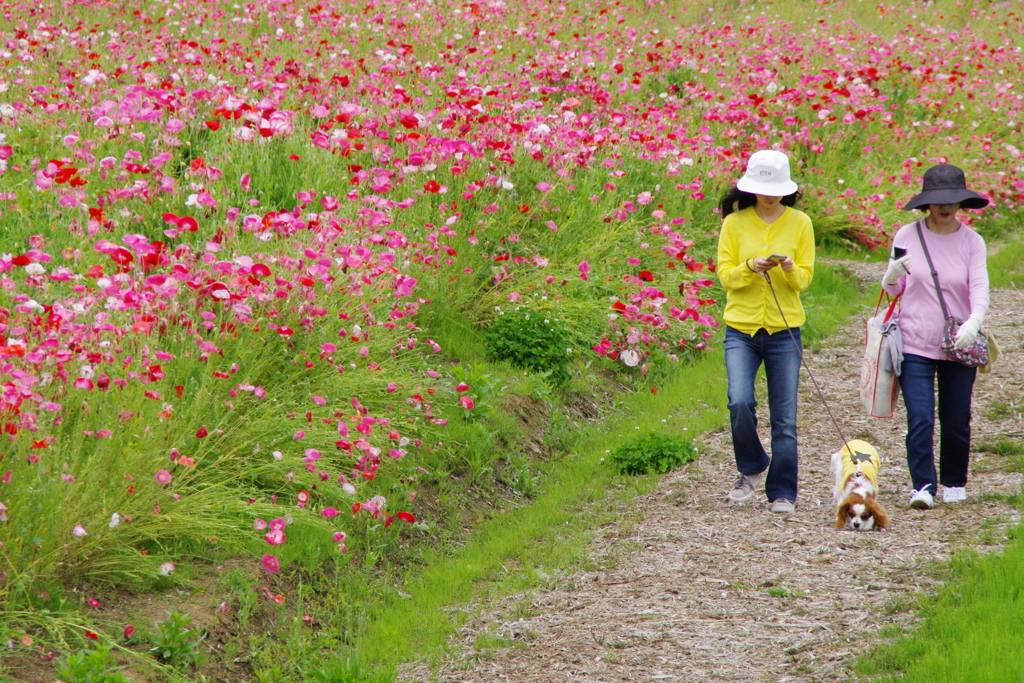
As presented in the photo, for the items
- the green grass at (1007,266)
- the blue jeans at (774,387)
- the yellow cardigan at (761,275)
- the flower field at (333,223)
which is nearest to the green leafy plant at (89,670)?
the flower field at (333,223)

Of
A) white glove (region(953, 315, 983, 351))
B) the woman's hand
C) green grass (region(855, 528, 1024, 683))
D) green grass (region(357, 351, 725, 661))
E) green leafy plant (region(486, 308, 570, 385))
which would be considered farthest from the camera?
green leafy plant (region(486, 308, 570, 385))

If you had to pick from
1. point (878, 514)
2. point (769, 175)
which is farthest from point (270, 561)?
point (769, 175)

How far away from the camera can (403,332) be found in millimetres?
5988

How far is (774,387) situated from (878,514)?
2.56 ft

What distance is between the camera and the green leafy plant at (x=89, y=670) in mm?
3201

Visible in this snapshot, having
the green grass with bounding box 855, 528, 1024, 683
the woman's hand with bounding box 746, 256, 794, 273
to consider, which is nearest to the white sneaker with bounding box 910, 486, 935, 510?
the green grass with bounding box 855, 528, 1024, 683

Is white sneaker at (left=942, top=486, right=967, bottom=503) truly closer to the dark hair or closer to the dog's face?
the dog's face

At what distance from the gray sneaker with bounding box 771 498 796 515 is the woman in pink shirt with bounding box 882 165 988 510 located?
0.59m

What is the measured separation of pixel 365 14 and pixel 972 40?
393 inches

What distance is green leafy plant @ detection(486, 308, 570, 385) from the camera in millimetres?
6793

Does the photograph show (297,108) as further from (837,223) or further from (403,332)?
(837,223)

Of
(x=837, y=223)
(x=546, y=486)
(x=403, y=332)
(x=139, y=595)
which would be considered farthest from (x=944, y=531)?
(x=837, y=223)

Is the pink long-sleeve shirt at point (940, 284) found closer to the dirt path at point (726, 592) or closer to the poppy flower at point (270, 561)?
the dirt path at point (726, 592)

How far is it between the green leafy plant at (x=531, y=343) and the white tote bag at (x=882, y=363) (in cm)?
228
